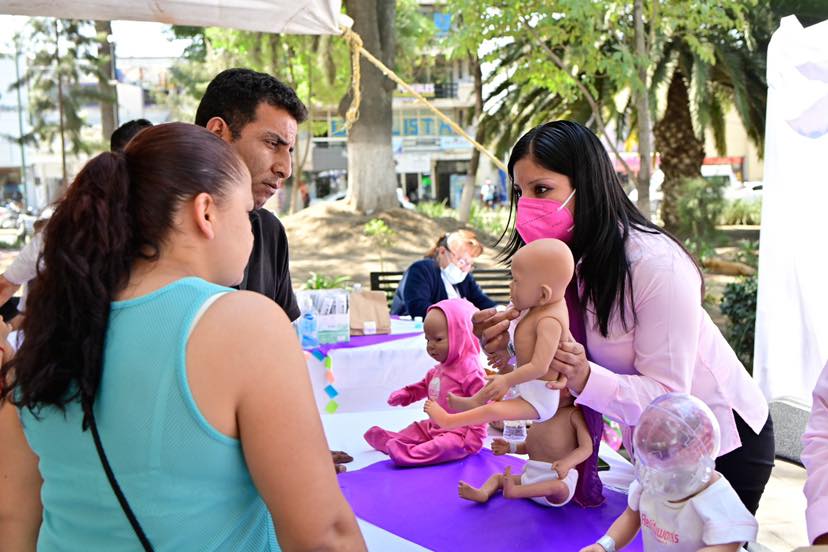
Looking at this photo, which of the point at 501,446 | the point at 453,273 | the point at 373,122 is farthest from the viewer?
the point at 373,122

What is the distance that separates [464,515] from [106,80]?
57.9 feet

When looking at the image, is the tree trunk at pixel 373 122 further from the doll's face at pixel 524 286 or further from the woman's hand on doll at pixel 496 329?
the doll's face at pixel 524 286

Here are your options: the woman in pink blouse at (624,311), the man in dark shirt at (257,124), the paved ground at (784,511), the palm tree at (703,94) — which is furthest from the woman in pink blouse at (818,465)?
the palm tree at (703,94)

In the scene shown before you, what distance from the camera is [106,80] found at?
17.6m

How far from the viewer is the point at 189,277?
4.00 ft

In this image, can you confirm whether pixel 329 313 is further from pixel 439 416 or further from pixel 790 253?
pixel 790 253

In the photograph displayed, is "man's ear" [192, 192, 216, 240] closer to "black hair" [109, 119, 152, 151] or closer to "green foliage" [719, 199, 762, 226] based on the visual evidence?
"black hair" [109, 119, 152, 151]

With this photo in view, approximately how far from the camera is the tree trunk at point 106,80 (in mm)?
17484

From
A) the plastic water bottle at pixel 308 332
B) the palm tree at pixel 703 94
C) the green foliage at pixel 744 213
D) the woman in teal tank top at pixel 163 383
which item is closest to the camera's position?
the woman in teal tank top at pixel 163 383

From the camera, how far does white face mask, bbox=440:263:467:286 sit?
18.8 feet

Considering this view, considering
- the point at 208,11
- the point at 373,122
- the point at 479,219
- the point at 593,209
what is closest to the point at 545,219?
the point at 593,209

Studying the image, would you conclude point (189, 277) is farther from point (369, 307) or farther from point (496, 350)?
point (369, 307)

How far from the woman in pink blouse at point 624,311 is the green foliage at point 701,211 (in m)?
11.8

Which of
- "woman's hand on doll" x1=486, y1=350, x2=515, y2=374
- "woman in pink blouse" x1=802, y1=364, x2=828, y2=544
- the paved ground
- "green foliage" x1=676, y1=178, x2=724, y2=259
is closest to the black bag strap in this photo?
"woman's hand on doll" x1=486, y1=350, x2=515, y2=374
